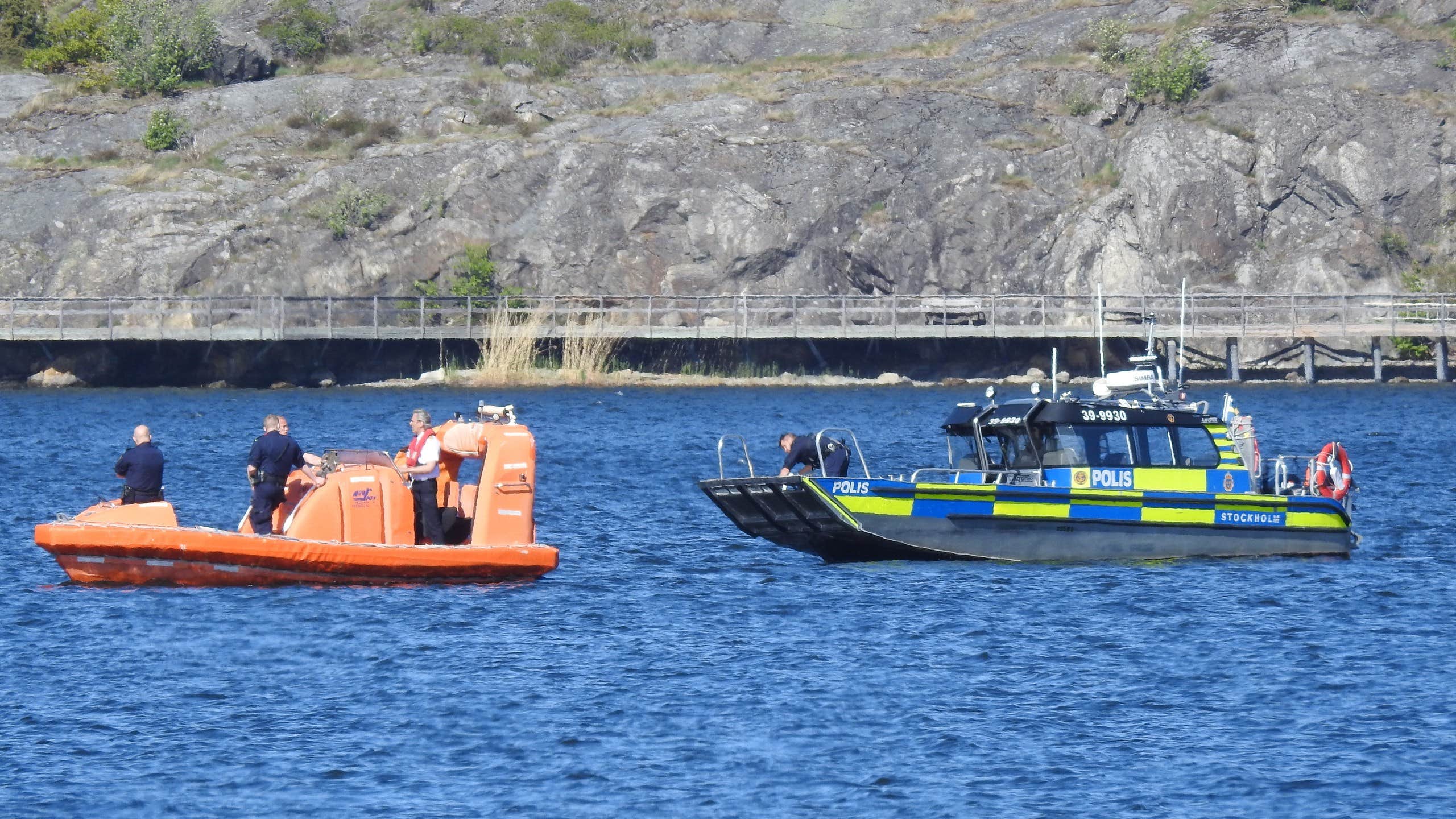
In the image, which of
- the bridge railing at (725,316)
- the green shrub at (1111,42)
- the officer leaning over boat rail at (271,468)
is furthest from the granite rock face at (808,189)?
the officer leaning over boat rail at (271,468)

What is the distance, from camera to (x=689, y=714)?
53.6 ft

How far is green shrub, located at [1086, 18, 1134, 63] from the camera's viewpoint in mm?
76375

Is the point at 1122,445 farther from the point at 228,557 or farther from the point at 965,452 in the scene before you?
the point at 228,557

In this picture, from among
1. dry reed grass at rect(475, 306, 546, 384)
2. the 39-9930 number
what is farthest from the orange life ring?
dry reed grass at rect(475, 306, 546, 384)

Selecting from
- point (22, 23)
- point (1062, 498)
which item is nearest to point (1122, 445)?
point (1062, 498)

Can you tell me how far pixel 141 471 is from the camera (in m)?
21.6

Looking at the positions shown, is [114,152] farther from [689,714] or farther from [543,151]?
[689,714]

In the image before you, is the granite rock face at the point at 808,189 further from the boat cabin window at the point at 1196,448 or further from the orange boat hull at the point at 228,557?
the orange boat hull at the point at 228,557

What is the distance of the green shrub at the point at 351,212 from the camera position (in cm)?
6781

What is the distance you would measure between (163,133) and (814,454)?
56.2 meters

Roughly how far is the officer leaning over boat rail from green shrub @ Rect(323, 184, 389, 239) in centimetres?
4728

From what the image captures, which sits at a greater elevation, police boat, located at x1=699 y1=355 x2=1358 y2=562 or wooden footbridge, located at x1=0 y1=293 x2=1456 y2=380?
wooden footbridge, located at x1=0 y1=293 x2=1456 y2=380

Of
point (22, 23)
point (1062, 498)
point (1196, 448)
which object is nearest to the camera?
point (1062, 498)

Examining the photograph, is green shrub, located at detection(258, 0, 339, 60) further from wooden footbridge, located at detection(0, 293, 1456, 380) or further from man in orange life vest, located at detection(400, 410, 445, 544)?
man in orange life vest, located at detection(400, 410, 445, 544)
